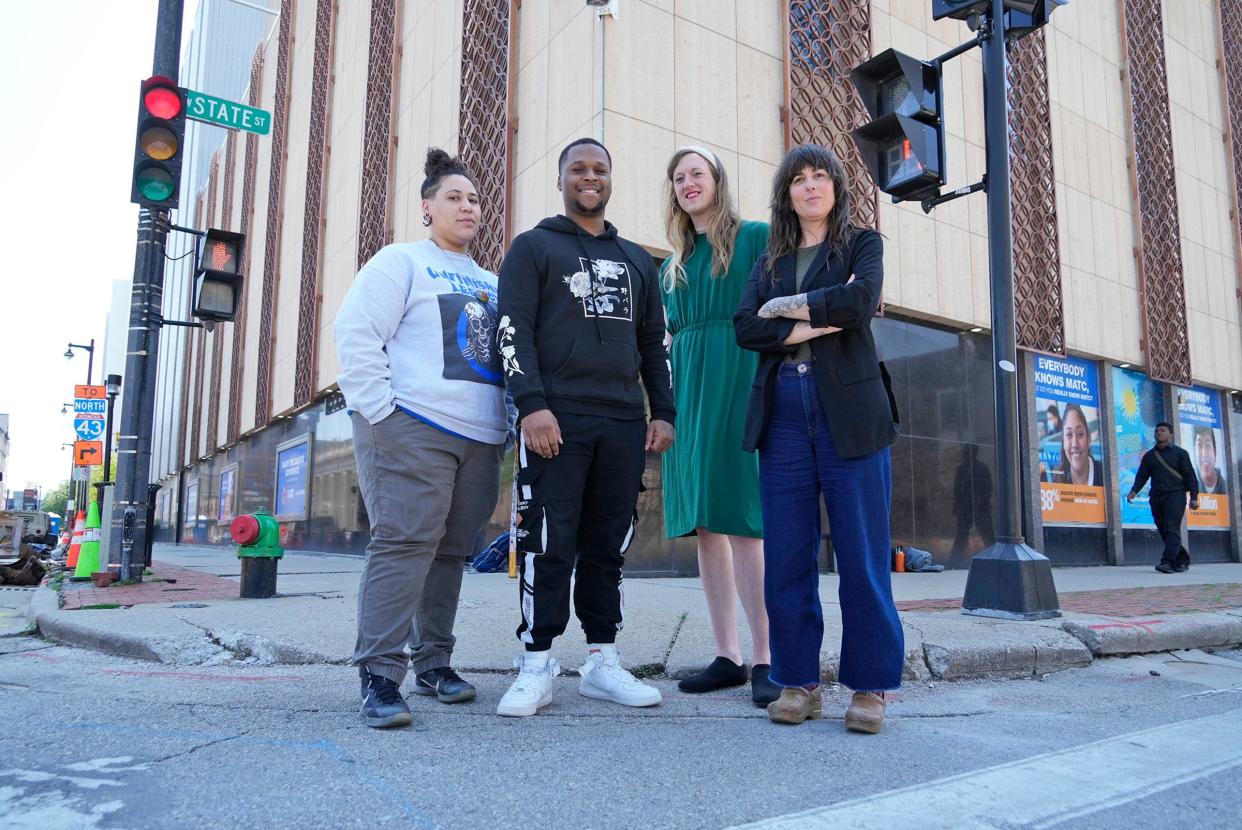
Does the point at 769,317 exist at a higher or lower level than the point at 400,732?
higher

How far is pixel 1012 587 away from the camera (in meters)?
4.66

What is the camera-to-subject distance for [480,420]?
9.56 feet

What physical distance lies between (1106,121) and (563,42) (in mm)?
10349

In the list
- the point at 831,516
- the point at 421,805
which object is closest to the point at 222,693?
the point at 421,805

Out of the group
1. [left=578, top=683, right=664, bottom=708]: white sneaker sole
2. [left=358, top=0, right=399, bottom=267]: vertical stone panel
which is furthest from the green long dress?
[left=358, top=0, right=399, bottom=267]: vertical stone panel

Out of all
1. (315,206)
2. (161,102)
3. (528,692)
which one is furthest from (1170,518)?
(315,206)

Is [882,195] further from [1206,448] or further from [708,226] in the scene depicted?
[1206,448]

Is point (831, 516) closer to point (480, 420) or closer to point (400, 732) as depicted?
point (480, 420)

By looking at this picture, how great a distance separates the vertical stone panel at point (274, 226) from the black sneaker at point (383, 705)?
19424 mm

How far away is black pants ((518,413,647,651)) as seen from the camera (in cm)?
285

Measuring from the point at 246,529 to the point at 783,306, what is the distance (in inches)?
179

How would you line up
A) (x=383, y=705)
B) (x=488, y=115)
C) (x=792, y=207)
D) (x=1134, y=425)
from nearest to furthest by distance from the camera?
(x=383, y=705) < (x=792, y=207) < (x=488, y=115) < (x=1134, y=425)

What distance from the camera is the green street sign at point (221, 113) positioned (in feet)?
22.5

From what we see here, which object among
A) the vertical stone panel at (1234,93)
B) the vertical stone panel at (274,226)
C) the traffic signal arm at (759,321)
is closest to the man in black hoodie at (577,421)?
the traffic signal arm at (759,321)
